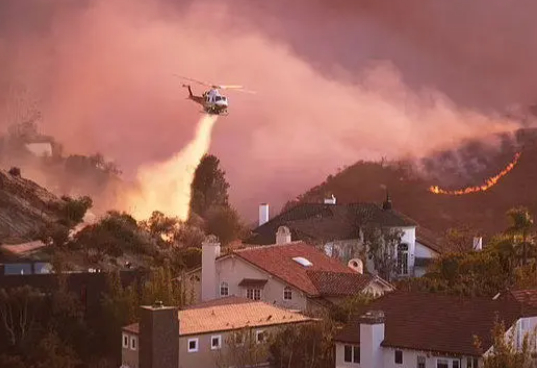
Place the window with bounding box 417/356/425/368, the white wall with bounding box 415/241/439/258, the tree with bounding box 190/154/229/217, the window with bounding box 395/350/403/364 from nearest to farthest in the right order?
the window with bounding box 417/356/425/368, the window with bounding box 395/350/403/364, the white wall with bounding box 415/241/439/258, the tree with bounding box 190/154/229/217

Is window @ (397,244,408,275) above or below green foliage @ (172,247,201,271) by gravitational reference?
above

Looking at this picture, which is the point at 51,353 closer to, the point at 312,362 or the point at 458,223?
the point at 312,362

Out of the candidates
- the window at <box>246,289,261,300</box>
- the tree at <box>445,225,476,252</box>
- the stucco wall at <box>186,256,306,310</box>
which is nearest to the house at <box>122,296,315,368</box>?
the stucco wall at <box>186,256,306,310</box>

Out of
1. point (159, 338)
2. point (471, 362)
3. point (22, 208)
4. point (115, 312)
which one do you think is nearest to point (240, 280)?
point (115, 312)

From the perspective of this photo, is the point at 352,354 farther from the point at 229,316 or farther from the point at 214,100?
the point at 214,100

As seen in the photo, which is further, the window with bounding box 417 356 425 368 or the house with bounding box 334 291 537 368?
the window with bounding box 417 356 425 368

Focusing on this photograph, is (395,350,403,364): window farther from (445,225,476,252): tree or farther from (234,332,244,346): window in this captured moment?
(445,225,476,252): tree

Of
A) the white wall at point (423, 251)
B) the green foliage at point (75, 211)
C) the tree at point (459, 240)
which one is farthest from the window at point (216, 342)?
the white wall at point (423, 251)
